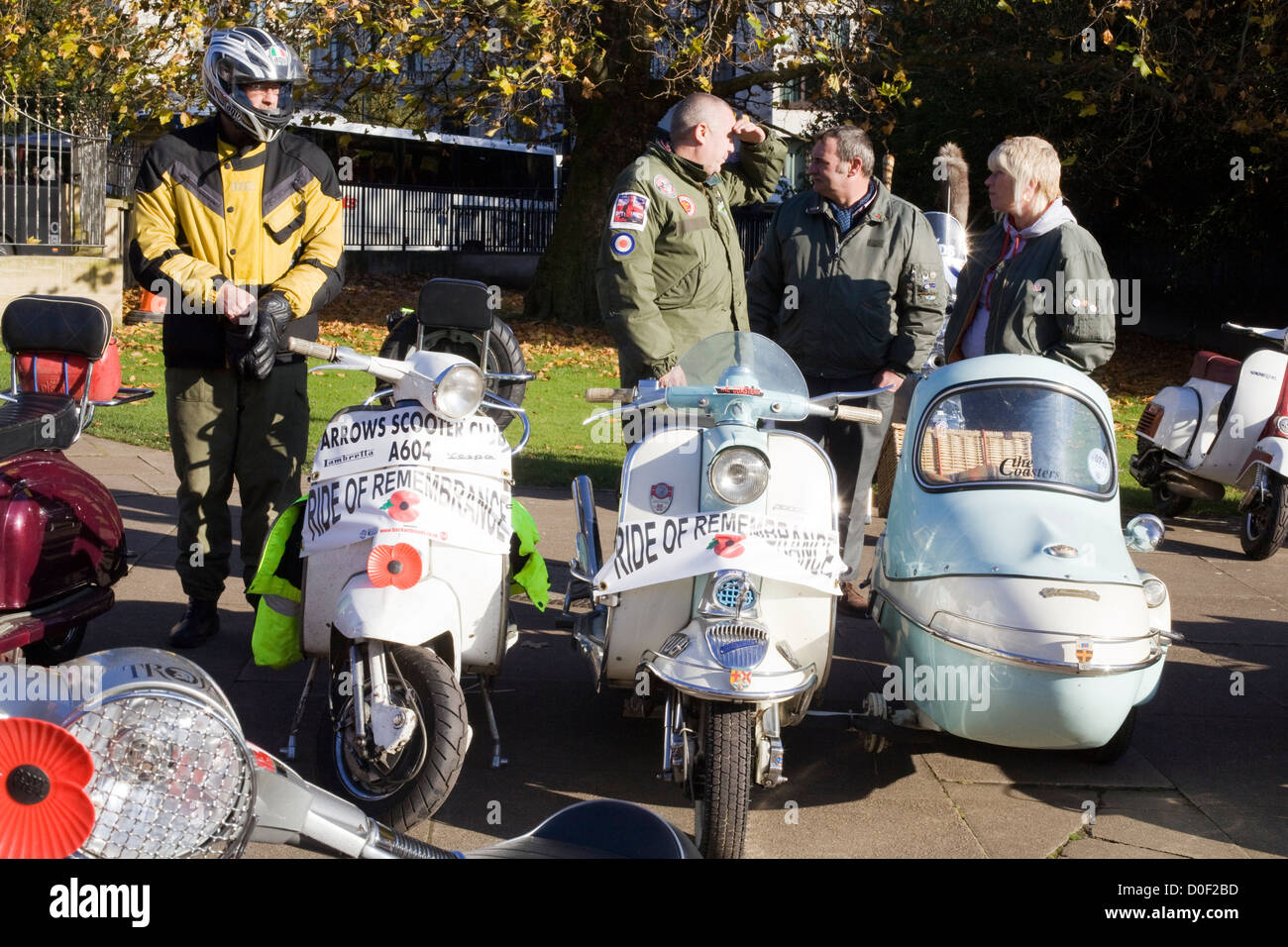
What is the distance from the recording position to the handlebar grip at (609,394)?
14.0ft

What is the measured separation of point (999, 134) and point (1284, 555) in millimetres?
12769

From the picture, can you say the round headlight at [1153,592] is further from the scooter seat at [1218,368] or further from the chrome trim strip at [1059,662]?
the scooter seat at [1218,368]

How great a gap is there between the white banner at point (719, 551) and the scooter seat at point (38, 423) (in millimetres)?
2147

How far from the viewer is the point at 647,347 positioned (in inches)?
203

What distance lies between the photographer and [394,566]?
3908 millimetres

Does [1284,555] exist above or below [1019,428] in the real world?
below

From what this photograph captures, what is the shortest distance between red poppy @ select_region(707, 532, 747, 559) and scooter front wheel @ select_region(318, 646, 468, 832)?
2.77 feet

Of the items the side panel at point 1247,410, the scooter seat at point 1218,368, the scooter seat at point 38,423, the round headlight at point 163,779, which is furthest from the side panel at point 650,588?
the scooter seat at point 1218,368

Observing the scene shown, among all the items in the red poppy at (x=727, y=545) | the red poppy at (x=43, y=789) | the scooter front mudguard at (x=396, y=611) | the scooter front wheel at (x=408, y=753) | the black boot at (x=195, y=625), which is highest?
the red poppy at (x=43, y=789)

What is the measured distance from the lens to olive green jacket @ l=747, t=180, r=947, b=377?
570 centimetres
